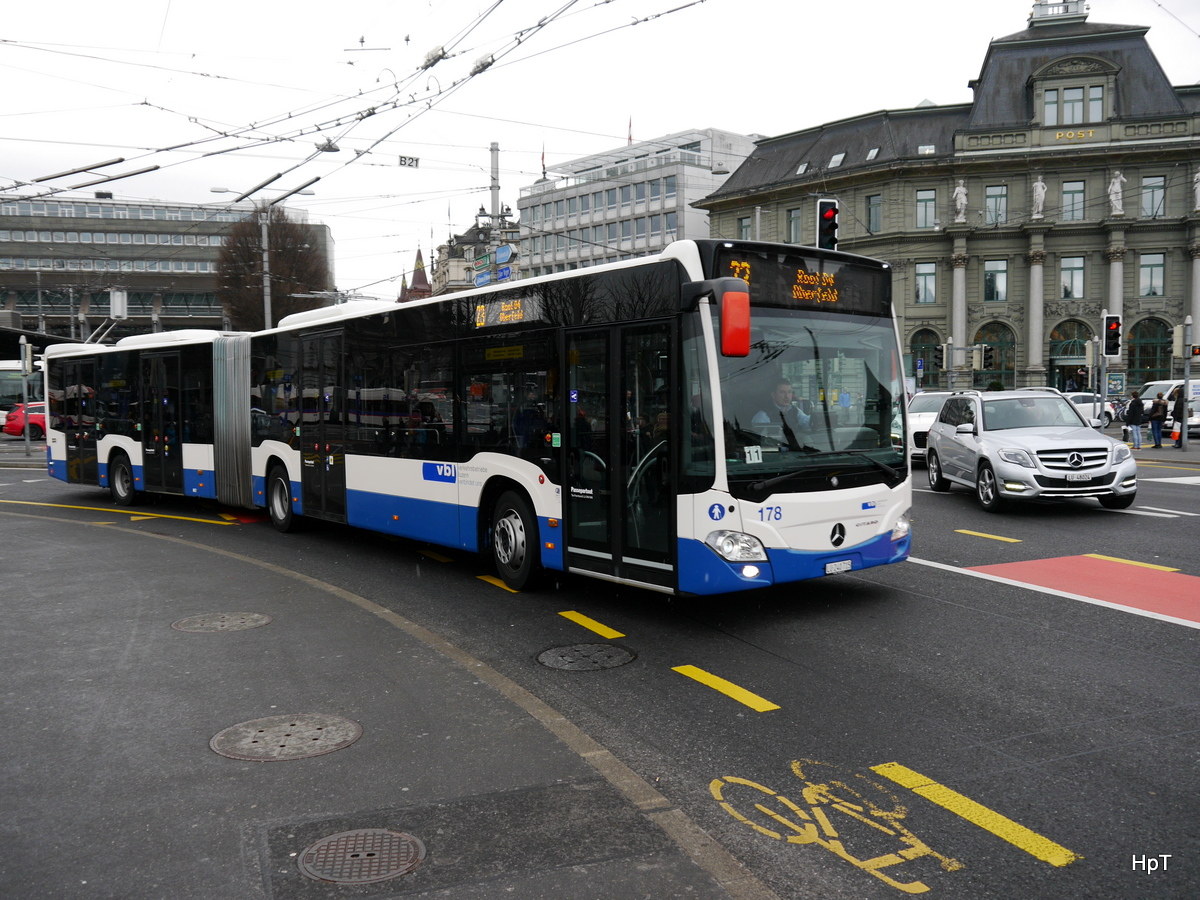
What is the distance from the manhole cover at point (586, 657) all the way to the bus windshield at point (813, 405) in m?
1.43

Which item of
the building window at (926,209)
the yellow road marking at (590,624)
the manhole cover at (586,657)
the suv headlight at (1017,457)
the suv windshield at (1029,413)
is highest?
the building window at (926,209)

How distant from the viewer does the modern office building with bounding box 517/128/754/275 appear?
3022 inches

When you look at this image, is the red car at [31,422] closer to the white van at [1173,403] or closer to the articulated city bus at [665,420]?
the articulated city bus at [665,420]

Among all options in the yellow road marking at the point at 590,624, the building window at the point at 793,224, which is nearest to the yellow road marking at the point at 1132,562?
the yellow road marking at the point at 590,624

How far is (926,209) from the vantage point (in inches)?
2270

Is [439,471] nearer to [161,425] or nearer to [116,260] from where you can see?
[161,425]

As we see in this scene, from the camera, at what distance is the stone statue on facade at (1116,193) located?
178 ft

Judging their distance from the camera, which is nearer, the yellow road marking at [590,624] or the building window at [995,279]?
the yellow road marking at [590,624]

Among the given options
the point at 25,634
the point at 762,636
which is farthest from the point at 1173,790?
the point at 25,634

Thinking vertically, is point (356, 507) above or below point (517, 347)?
below

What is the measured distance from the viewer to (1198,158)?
174 feet

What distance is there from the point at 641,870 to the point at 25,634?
238 inches

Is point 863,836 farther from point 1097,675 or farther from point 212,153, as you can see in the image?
point 212,153

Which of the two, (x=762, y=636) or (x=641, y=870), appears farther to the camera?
(x=762, y=636)
